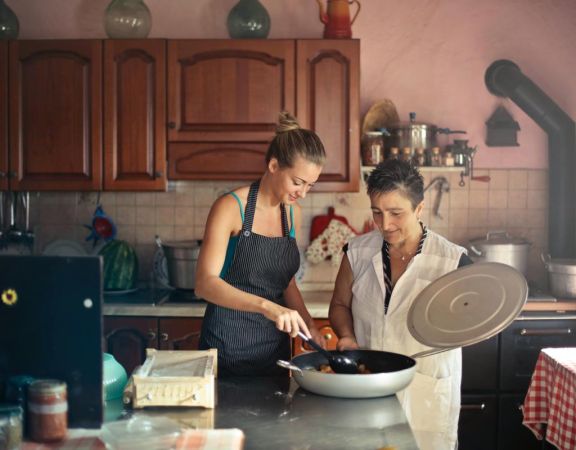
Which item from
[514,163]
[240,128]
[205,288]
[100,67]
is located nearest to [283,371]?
[205,288]

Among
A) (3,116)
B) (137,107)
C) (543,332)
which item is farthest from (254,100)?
(543,332)

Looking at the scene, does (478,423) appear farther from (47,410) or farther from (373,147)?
(47,410)

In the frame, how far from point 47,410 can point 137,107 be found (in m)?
2.51

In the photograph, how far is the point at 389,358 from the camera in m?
2.21

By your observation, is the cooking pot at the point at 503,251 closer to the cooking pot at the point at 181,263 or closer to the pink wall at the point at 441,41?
the pink wall at the point at 441,41

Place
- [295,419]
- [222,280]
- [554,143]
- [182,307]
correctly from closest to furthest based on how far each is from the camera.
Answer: [295,419]
[222,280]
[182,307]
[554,143]

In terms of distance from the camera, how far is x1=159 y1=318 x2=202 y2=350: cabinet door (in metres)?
3.68

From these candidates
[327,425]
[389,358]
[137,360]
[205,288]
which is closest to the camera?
[327,425]

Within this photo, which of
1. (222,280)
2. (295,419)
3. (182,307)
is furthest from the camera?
(182,307)

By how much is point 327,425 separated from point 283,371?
674 millimetres

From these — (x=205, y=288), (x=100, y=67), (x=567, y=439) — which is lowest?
(x=567, y=439)

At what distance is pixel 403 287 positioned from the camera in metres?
2.43

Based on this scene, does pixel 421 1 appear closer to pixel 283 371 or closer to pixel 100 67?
pixel 100 67

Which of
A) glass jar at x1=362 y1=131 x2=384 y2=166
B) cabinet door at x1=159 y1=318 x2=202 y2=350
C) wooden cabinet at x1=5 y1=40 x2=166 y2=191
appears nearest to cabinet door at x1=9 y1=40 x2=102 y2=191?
wooden cabinet at x1=5 y1=40 x2=166 y2=191
